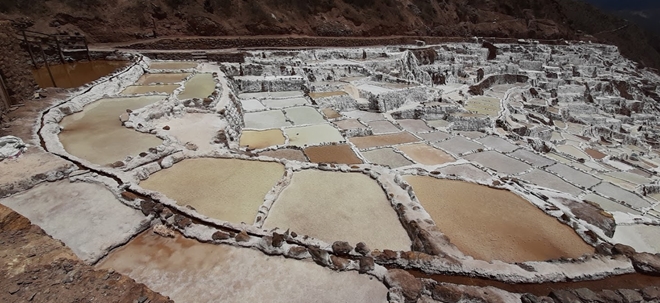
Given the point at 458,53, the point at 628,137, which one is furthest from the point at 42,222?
the point at 458,53

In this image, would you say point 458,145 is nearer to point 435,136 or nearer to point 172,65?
point 435,136

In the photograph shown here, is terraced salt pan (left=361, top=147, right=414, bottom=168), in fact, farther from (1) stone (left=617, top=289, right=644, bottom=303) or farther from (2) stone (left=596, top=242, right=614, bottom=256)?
(1) stone (left=617, top=289, right=644, bottom=303)

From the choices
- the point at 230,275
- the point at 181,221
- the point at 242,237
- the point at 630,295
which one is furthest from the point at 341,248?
the point at 630,295

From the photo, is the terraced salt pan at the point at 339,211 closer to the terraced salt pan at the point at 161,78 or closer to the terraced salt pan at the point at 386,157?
the terraced salt pan at the point at 386,157

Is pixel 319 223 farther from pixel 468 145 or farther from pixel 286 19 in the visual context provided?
pixel 286 19

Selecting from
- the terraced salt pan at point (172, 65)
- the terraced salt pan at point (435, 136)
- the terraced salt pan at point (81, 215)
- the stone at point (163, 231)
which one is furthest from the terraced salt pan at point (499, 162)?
the terraced salt pan at point (172, 65)

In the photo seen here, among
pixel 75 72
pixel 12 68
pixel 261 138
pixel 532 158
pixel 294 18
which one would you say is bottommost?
pixel 532 158
